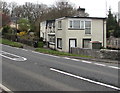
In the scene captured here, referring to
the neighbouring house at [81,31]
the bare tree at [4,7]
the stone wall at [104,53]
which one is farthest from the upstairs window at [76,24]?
the bare tree at [4,7]

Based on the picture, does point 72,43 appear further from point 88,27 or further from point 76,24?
point 88,27

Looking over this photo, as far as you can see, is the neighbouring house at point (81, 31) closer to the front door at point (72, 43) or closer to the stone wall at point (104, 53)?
the front door at point (72, 43)

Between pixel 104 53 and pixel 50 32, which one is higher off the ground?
pixel 50 32

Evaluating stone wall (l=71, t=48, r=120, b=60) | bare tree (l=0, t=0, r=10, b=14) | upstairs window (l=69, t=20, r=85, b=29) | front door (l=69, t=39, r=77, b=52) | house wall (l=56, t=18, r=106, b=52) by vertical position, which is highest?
bare tree (l=0, t=0, r=10, b=14)

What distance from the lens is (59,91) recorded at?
10039mm

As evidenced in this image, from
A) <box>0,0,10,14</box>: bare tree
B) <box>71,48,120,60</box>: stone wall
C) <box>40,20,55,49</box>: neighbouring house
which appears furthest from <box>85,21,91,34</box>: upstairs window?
<box>0,0,10,14</box>: bare tree

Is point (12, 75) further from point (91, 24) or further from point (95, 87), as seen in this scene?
point (91, 24)

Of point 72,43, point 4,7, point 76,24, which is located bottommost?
point 72,43

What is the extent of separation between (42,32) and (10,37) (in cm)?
777

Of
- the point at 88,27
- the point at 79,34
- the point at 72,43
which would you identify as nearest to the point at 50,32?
the point at 72,43

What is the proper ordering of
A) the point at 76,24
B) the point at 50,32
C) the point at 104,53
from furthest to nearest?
1. the point at 50,32
2. the point at 76,24
3. the point at 104,53

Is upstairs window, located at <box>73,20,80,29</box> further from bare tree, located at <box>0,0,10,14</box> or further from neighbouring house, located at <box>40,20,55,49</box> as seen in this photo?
bare tree, located at <box>0,0,10,14</box>

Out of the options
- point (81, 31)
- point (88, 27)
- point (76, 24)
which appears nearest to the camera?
point (76, 24)

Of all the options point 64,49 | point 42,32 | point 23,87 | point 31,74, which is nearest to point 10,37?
point 42,32
